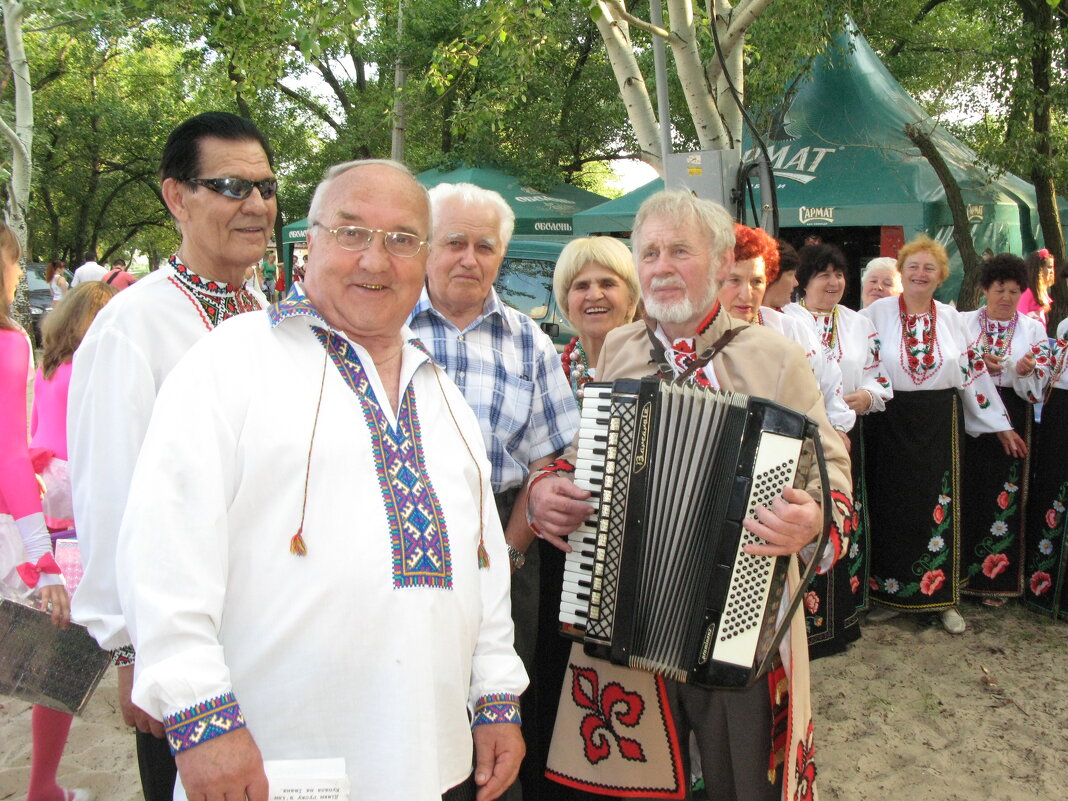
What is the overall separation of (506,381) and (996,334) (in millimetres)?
3775

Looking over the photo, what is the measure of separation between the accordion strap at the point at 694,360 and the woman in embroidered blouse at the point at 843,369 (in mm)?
1789

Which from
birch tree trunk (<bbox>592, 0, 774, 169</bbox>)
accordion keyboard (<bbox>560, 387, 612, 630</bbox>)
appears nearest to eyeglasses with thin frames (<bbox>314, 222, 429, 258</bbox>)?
accordion keyboard (<bbox>560, 387, 612, 630</bbox>)

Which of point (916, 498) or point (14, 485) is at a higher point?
point (14, 485)

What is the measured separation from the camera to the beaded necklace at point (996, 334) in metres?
4.94

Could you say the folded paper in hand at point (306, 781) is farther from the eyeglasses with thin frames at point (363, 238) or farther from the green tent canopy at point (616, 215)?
the green tent canopy at point (616, 215)

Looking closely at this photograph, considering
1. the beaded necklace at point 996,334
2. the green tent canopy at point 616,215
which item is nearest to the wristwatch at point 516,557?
the beaded necklace at point 996,334

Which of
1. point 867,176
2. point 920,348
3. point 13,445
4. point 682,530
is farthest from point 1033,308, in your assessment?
point 13,445

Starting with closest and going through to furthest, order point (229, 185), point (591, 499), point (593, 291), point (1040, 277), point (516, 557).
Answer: point (229, 185) < point (591, 499) < point (516, 557) < point (593, 291) < point (1040, 277)

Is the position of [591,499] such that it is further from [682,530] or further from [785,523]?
[785,523]

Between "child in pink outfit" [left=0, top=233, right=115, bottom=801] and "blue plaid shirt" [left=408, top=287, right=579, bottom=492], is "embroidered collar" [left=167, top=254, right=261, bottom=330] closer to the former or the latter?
"blue plaid shirt" [left=408, top=287, right=579, bottom=492]

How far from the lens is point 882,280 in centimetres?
522

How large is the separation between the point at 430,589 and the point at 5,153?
1989cm

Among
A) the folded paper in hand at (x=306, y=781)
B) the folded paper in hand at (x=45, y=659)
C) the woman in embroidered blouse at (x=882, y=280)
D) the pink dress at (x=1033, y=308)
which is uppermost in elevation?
the woman in embroidered blouse at (x=882, y=280)

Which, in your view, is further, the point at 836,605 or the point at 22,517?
the point at 836,605
